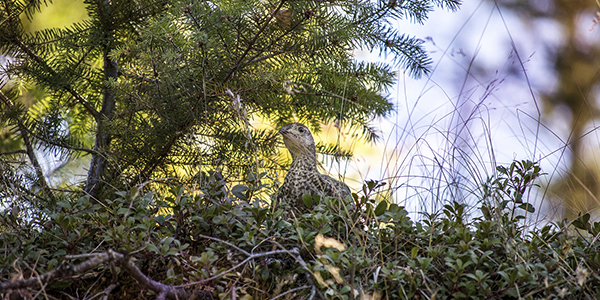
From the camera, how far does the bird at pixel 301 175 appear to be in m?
3.47

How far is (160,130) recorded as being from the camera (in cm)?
305

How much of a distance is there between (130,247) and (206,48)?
1.28 m

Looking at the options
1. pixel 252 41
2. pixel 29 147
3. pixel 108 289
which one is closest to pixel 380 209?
pixel 252 41

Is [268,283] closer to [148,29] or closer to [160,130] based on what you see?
[160,130]

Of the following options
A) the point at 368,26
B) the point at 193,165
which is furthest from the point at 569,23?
the point at 193,165

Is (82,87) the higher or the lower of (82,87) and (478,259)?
the higher

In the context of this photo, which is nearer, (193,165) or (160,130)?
(160,130)

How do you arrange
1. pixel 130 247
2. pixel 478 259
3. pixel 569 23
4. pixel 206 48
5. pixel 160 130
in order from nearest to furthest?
pixel 130 247 < pixel 478 259 < pixel 206 48 < pixel 160 130 < pixel 569 23

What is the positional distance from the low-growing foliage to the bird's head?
111 cm

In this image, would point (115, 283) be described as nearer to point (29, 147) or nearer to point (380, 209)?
point (380, 209)

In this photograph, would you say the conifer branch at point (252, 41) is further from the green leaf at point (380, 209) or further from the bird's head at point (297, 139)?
the green leaf at point (380, 209)

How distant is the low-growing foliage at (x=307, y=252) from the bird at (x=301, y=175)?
2.81 feet

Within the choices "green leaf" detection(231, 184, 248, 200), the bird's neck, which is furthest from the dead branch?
the bird's neck

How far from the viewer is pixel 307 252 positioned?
2336 millimetres
